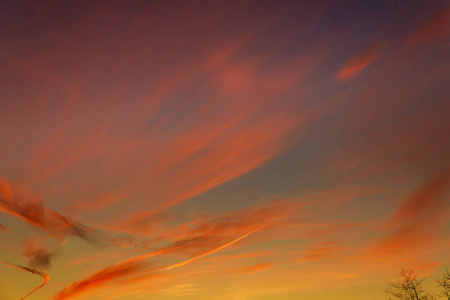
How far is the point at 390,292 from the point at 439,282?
875 cm

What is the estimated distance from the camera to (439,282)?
330 ft

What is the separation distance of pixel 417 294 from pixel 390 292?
4.65m

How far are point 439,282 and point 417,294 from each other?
14.5ft

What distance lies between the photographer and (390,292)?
4154 inches

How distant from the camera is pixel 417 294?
338ft
